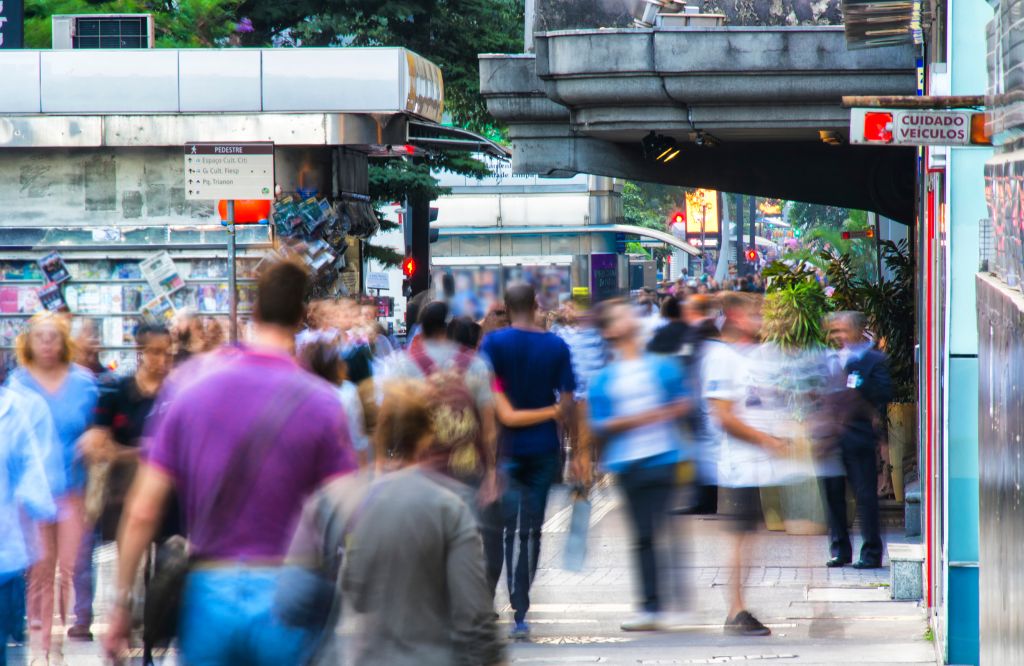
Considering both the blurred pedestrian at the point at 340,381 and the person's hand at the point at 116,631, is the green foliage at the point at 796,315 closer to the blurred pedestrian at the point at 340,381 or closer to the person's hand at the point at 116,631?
the blurred pedestrian at the point at 340,381

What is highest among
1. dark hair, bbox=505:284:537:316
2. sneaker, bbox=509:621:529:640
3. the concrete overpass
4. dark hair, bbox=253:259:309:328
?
the concrete overpass

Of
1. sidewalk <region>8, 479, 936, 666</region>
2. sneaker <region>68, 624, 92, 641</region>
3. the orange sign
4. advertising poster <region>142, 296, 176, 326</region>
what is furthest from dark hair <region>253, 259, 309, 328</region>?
the orange sign

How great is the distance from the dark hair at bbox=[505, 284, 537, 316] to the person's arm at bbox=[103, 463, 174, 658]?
478cm

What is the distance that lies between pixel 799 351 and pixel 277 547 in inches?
351

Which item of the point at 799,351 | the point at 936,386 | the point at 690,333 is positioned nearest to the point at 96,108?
the point at 799,351

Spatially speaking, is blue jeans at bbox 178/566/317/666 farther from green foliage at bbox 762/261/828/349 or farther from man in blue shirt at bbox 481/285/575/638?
green foliage at bbox 762/261/828/349

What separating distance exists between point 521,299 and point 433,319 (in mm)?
676

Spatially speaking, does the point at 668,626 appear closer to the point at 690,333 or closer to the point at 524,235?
the point at 690,333

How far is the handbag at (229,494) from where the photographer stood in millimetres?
4328

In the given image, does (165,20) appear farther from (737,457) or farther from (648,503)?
(648,503)

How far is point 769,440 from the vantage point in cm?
956

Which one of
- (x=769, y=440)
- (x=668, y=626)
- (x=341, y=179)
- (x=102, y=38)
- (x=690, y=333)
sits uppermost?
(x=102, y=38)

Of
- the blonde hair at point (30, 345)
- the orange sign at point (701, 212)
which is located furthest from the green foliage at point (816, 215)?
the blonde hair at point (30, 345)

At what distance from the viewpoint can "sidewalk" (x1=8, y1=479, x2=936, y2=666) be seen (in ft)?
28.5
